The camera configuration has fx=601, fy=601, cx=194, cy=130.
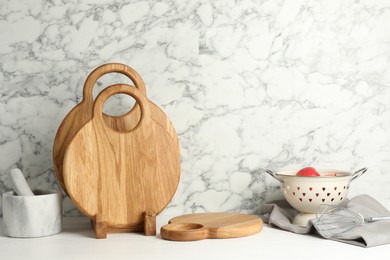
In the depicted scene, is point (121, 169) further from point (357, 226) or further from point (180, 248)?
point (357, 226)

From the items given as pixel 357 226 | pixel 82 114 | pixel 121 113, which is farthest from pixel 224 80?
pixel 357 226

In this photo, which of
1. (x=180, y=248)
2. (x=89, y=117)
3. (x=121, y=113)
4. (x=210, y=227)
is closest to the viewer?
(x=180, y=248)

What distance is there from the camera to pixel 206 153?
1709mm

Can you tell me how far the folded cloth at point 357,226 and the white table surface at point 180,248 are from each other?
19 millimetres

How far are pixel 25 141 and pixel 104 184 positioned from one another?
13.1 inches

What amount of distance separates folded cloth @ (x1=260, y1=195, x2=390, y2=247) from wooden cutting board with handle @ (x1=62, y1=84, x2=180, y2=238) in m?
0.29

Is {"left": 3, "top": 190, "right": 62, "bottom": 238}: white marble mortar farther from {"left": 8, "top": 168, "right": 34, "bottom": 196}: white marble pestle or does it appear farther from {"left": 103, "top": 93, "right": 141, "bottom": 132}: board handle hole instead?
{"left": 103, "top": 93, "right": 141, "bottom": 132}: board handle hole

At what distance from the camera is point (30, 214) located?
1.41 meters

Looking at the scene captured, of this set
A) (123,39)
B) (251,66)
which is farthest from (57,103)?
(251,66)

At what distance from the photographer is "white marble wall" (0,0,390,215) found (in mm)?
1648

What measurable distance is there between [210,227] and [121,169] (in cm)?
26

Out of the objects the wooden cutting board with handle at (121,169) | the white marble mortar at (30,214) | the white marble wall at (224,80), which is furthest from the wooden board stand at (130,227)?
the white marble wall at (224,80)

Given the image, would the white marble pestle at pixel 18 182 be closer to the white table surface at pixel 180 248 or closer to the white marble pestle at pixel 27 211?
the white marble pestle at pixel 27 211

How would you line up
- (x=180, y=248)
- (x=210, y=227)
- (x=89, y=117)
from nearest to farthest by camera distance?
1. (x=180, y=248)
2. (x=210, y=227)
3. (x=89, y=117)
